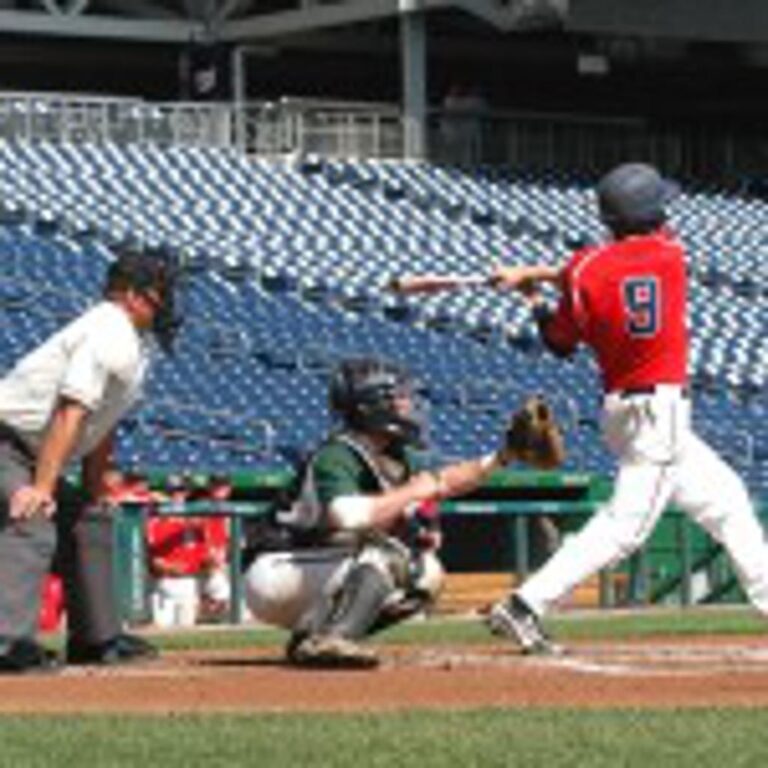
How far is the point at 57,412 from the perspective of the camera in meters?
10.5

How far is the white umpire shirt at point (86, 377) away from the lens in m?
10.6

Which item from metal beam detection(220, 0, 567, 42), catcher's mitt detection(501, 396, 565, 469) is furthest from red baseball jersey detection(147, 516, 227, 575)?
metal beam detection(220, 0, 567, 42)

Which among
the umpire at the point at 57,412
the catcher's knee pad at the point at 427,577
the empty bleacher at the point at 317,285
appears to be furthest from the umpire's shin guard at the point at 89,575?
the empty bleacher at the point at 317,285

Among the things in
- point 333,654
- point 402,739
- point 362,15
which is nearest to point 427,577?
point 333,654

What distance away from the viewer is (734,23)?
36031 mm

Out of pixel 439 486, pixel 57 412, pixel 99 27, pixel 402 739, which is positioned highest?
pixel 99 27

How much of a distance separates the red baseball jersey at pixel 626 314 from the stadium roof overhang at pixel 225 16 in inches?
903

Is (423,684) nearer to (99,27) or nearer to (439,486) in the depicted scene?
(439,486)

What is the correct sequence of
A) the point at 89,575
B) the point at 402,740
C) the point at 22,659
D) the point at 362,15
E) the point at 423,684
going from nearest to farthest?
the point at 402,740
the point at 423,684
the point at 22,659
the point at 89,575
the point at 362,15

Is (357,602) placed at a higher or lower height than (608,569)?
higher

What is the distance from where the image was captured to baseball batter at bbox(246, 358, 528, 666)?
1040 centimetres

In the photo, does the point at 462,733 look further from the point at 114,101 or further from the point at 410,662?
the point at 114,101

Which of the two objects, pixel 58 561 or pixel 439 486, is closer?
pixel 439 486

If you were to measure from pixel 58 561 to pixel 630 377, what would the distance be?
2.35 meters
